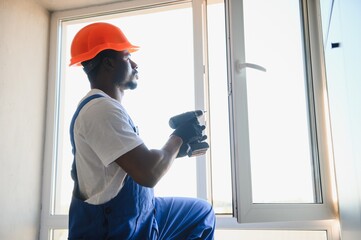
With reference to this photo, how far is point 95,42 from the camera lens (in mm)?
1490

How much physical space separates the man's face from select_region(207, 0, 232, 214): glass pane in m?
0.79

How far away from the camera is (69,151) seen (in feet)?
8.32

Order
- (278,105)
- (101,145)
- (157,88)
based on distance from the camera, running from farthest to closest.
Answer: (157,88), (278,105), (101,145)

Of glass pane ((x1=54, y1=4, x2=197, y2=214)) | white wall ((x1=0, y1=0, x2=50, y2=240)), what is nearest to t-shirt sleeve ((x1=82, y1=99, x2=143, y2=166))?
glass pane ((x1=54, y1=4, x2=197, y2=214))

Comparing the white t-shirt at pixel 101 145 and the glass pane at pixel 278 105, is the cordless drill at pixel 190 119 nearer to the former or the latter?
the white t-shirt at pixel 101 145

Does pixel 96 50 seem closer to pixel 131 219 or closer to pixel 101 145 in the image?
pixel 101 145

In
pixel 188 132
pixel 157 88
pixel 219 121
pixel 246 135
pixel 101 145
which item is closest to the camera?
pixel 101 145

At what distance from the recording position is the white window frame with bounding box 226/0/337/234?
1.70 meters

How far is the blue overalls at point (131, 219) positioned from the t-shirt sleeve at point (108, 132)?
90mm

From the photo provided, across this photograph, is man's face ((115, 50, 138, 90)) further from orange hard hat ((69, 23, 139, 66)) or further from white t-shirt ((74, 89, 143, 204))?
white t-shirt ((74, 89, 143, 204))

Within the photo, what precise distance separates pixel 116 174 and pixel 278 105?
3.37ft

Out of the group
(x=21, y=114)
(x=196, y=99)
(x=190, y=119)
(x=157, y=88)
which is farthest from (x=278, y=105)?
(x=21, y=114)

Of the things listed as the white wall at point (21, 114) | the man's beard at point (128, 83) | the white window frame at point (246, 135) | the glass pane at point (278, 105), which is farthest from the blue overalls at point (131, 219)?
the white wall at point (21, 114)

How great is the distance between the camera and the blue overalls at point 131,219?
121cm
